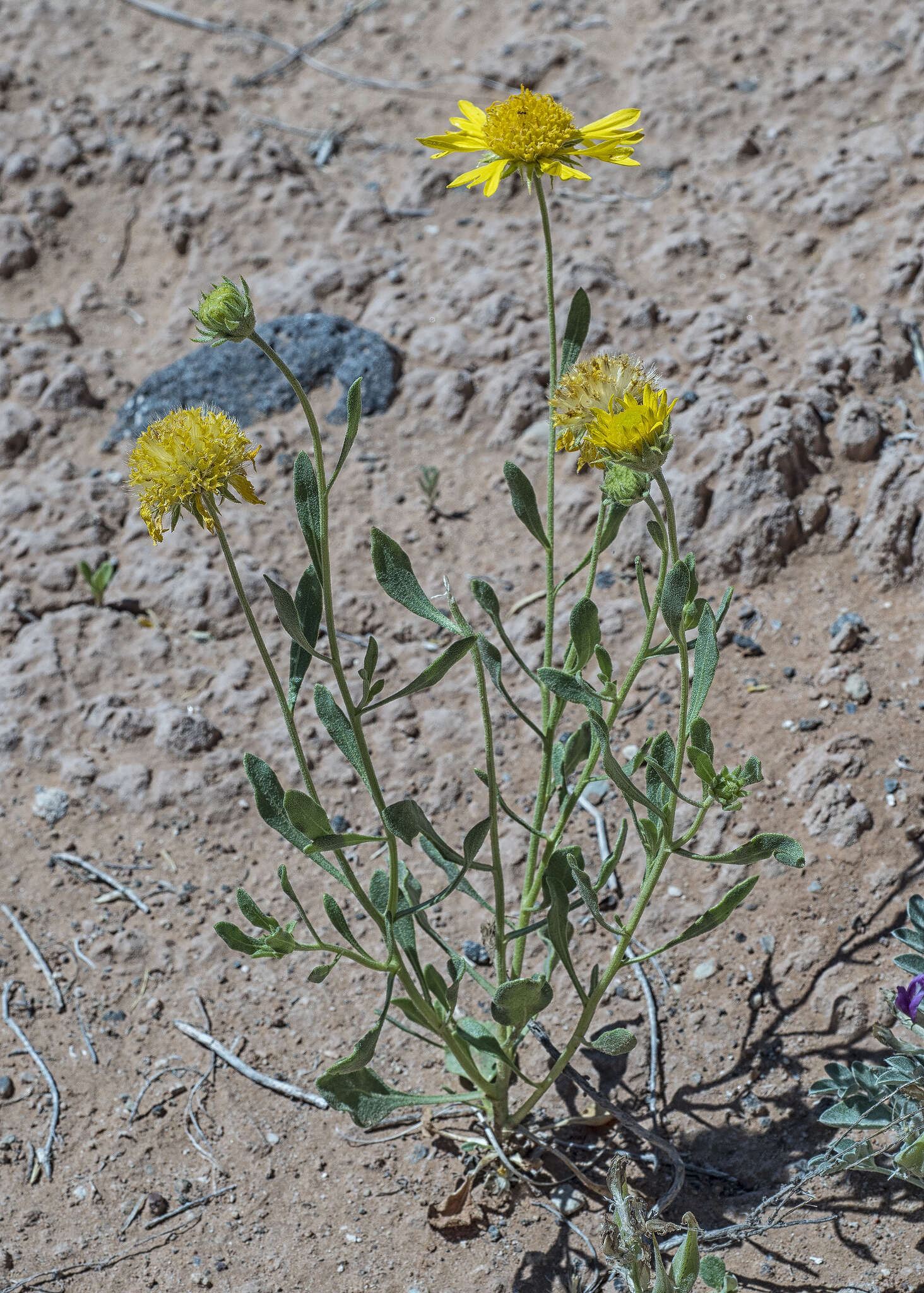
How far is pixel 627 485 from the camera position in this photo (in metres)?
1.60

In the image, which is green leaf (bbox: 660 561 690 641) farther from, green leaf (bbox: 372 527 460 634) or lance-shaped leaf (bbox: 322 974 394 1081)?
lance-shaped leaf (bbox: 322 974 394 1081)

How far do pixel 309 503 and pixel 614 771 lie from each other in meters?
0.59

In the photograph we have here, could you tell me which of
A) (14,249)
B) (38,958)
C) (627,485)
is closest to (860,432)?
(627,485)

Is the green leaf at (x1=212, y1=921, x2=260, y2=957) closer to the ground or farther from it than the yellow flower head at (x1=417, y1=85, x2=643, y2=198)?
closer to the ground

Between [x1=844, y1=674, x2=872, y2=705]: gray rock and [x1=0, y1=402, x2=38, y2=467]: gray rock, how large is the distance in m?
2.56

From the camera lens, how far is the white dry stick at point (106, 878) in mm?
2684

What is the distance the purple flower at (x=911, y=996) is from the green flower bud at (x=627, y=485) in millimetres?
1021

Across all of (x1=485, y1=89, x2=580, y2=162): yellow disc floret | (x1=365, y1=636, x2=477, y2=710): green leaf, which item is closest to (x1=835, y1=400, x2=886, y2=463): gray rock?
(x1=485, y1=89, x2=580, y2=162): yellow disc floret

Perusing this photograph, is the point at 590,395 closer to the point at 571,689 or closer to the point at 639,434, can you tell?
the point at 639,434

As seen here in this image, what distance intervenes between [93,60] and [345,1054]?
14.0 ft

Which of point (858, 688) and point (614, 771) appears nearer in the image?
point (614, 771)

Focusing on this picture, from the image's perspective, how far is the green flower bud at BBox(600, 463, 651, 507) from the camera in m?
1.59

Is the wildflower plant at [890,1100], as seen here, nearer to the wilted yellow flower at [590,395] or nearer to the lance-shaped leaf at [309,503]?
the wilted yellow flower at [590,395]

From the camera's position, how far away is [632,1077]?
7.66 feet
